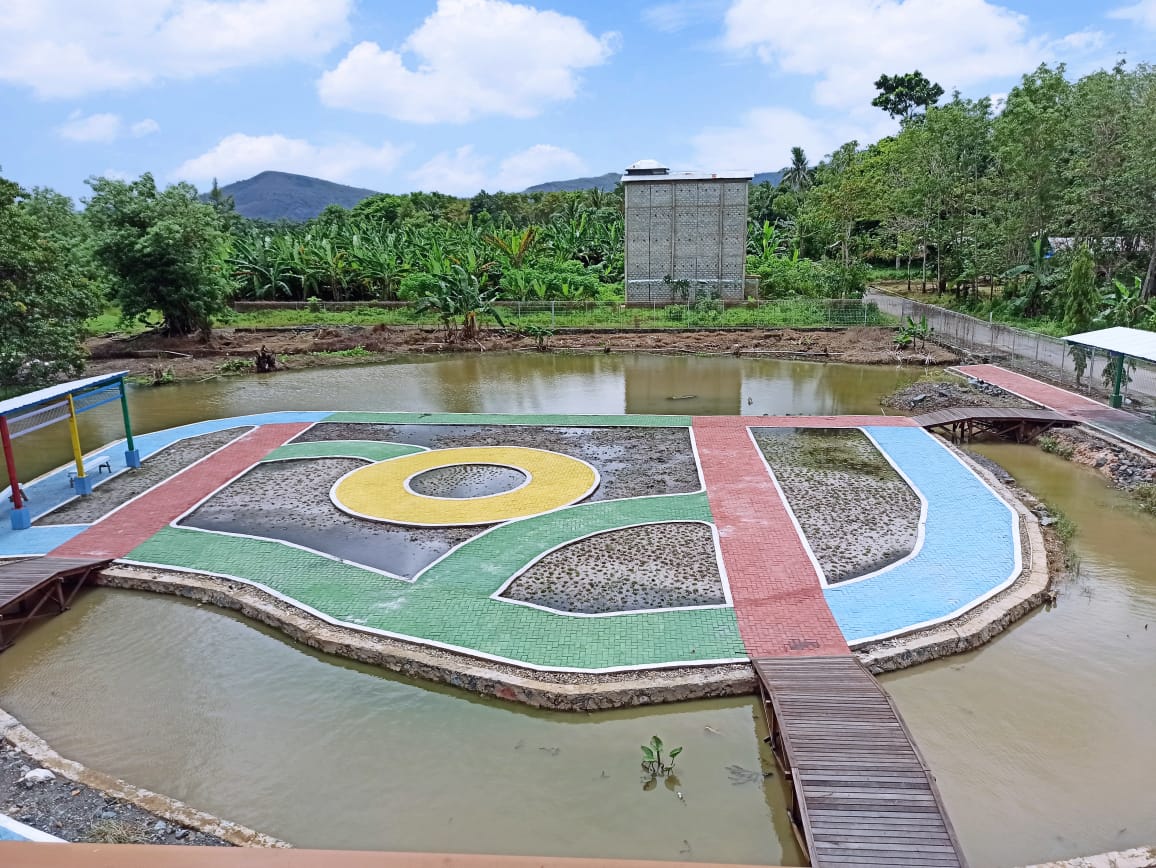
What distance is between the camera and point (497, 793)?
7355mm

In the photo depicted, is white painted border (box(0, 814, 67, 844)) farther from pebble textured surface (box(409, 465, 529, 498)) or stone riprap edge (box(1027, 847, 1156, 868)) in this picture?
pebble textured surface (box(409, 465, 529, 498))

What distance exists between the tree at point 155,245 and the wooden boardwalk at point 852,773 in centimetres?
2856

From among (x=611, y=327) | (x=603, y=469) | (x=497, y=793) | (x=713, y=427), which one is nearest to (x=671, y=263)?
(x=611, y=327)

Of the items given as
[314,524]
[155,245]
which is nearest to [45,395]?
[314,524]

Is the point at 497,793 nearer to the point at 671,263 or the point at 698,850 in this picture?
the point at 698,850

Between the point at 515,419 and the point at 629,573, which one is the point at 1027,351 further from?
the point at 629,573

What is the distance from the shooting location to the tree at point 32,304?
19.1 metres

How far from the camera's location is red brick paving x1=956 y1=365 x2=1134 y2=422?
60.0 feet

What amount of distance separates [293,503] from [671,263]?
1051 inches

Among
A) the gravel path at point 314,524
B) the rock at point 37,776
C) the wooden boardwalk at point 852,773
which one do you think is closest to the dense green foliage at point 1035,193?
the wooden boardwalk at point 852,773

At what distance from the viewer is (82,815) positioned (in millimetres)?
6957

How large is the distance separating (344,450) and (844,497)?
1053 cm

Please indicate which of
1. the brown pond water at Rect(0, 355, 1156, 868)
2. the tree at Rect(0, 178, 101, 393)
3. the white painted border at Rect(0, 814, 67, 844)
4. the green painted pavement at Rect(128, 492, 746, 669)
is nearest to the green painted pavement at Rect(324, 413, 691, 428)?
the green painted pavement at Rect(128, 492, 746, 669)

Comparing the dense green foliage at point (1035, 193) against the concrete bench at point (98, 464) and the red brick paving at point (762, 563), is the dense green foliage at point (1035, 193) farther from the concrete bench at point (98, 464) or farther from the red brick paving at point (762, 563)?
the concrete bench at point (98, 464)
